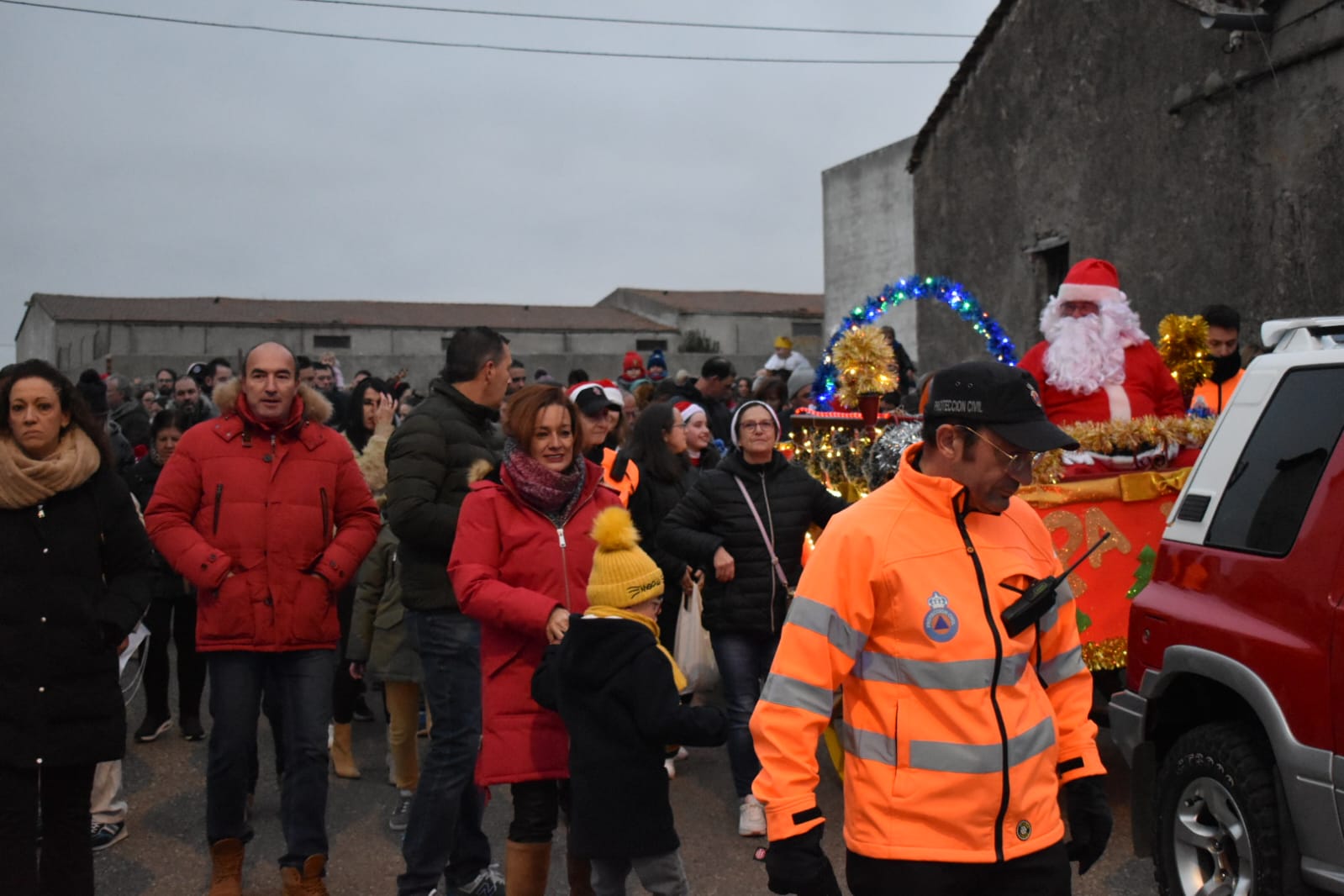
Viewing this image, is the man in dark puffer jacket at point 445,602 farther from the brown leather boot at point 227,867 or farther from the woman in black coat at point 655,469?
the woman in black coat at point 655,469

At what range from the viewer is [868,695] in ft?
9.39

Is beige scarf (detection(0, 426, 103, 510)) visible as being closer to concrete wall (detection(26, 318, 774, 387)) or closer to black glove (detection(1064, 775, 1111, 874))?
black glove (detection(1064, 775, 1111, 874))

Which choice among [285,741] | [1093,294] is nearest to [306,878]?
[285,741]

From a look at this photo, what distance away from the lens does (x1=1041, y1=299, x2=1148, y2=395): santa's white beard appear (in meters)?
6.93

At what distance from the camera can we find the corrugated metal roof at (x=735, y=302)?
4775cm

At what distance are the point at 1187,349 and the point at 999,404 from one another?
6346 mm

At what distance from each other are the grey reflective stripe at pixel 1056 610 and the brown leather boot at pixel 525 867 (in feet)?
7.12

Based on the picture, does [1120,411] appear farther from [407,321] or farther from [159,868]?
[407,321]

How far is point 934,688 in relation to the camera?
9.12 ft

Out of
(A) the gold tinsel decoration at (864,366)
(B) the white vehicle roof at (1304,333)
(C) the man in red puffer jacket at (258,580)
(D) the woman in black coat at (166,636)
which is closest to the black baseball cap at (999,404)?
(B) the white vehicle roof at (1304,333)

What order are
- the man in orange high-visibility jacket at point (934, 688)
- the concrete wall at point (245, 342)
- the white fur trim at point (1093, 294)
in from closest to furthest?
the man in orange high-visibility jacket at point (934, 688), the white fur trim at point (1093, 294), the concrete wall at point (245, 342)

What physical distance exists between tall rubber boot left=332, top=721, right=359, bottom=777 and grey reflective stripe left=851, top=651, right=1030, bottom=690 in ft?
16.7

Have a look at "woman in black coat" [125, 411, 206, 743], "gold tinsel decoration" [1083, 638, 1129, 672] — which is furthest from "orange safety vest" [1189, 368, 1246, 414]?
"woman in black coat" [125, 411, 206, 743]

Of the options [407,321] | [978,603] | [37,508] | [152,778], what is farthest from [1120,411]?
[407,321]
